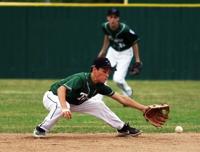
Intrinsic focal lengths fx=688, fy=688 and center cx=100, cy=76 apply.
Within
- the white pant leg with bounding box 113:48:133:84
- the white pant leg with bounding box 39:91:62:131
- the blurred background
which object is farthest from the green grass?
the white pant leg with bounding box 39:91:62:131

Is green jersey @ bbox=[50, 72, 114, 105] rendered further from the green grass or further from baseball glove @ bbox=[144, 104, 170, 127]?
the green grass

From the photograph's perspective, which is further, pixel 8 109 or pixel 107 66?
pixel 8 109

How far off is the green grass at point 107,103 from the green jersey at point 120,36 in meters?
1.32

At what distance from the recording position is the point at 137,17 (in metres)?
22.4

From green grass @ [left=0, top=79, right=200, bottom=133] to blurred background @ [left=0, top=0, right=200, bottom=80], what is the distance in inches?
31.6

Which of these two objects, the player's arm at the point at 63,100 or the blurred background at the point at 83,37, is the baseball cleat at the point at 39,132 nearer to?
the player's arm at the point at 63,100

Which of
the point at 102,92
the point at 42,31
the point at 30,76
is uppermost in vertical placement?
the point at 102,92

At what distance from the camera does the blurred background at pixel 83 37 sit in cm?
2244

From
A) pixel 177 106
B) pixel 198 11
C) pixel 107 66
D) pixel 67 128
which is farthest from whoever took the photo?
pixel 198 11

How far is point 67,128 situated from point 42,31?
12083 millimetres

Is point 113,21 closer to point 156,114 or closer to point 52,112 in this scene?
point 156,114

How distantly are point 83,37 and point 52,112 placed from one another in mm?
13229

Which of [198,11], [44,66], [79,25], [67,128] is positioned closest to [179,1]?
[198,11]

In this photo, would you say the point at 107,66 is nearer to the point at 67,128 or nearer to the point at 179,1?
the point at 67,128
